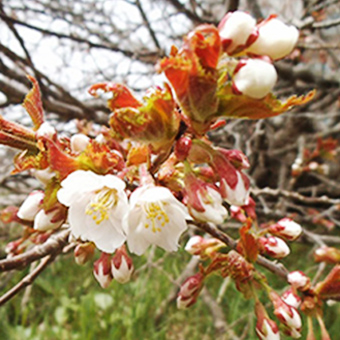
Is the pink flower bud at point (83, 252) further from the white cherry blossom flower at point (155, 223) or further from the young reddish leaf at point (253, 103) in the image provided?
the young reddish leaf at point (253, 103)

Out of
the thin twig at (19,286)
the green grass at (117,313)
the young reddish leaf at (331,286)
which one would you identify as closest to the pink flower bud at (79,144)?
the thin twig at (19,286)

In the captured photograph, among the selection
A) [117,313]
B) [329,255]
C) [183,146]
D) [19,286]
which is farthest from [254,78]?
[117,313]

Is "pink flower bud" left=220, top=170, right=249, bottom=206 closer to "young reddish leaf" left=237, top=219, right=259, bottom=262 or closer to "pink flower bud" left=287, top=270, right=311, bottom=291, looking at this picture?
"young reddish leaf" left=237, top=219, right=259, bottom=262

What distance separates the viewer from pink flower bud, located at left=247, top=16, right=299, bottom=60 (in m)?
0.48

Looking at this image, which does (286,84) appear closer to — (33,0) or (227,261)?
(33,0)

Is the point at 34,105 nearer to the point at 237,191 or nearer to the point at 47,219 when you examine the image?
the point at 47,219

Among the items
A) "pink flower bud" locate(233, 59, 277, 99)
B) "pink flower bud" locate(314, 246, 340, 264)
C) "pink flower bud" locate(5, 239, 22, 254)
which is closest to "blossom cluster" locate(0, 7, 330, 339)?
"pink flower bud" locate(233, 59, 277, 99)

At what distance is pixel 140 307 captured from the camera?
6.61 feet

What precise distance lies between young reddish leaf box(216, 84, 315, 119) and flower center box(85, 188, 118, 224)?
264 millimetres

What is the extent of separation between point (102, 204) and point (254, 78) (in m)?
0.35

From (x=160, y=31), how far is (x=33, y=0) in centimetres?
116

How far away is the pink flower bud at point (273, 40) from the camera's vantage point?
0.48 meters

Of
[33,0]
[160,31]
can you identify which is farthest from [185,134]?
[160,31]

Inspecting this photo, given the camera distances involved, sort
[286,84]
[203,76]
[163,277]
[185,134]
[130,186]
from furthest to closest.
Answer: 1. [286,84]
2. [163,277]
3. [130,186]
4. [185,134]
5. [203,76]
